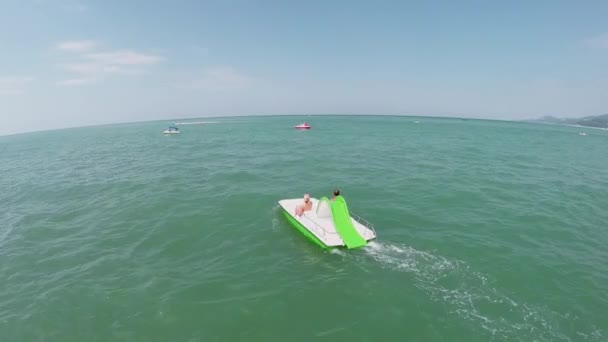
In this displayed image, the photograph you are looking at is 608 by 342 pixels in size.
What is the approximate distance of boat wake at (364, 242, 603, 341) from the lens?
1002cm

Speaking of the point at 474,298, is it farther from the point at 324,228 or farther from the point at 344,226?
the point at 324,228

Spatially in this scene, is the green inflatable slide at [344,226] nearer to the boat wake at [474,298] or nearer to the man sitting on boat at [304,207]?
the boat wake at [474,298]

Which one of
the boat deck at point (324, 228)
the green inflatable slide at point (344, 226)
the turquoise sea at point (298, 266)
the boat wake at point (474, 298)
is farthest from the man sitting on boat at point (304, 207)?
the boat wake at point (474, 298)

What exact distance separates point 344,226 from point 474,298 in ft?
22.3

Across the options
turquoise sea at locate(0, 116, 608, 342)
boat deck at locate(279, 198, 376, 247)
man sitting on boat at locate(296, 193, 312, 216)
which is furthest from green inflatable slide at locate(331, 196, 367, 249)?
man sitting on boat at locate(296, 193, 312, 216)

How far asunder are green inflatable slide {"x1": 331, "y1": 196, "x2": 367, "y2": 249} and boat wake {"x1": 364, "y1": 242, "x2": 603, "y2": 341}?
0.70m

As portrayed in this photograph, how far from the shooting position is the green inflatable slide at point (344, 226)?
49.0 feet

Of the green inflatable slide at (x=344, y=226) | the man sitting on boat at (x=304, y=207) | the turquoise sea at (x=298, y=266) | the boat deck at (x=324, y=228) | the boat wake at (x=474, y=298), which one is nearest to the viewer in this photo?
the boat wake at (x=474, y=298)

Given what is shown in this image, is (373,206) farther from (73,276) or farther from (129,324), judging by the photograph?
(73,276)

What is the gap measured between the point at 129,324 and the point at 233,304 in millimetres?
3853

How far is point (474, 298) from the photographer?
1159cm

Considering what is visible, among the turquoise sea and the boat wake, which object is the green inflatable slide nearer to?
the turquoise sea

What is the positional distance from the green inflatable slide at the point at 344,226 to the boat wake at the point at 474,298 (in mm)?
701

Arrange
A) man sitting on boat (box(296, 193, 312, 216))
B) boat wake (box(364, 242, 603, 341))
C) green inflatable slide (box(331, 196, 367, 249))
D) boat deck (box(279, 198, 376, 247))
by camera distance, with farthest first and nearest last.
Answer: man sitting on boat (box(296, 193, 312, 216)), boat deck (box(279, 198, 376, 247)), green inflatable slide (box(331, 196, 367, 249)), boat wake (box(364, 242, 603, 341))
